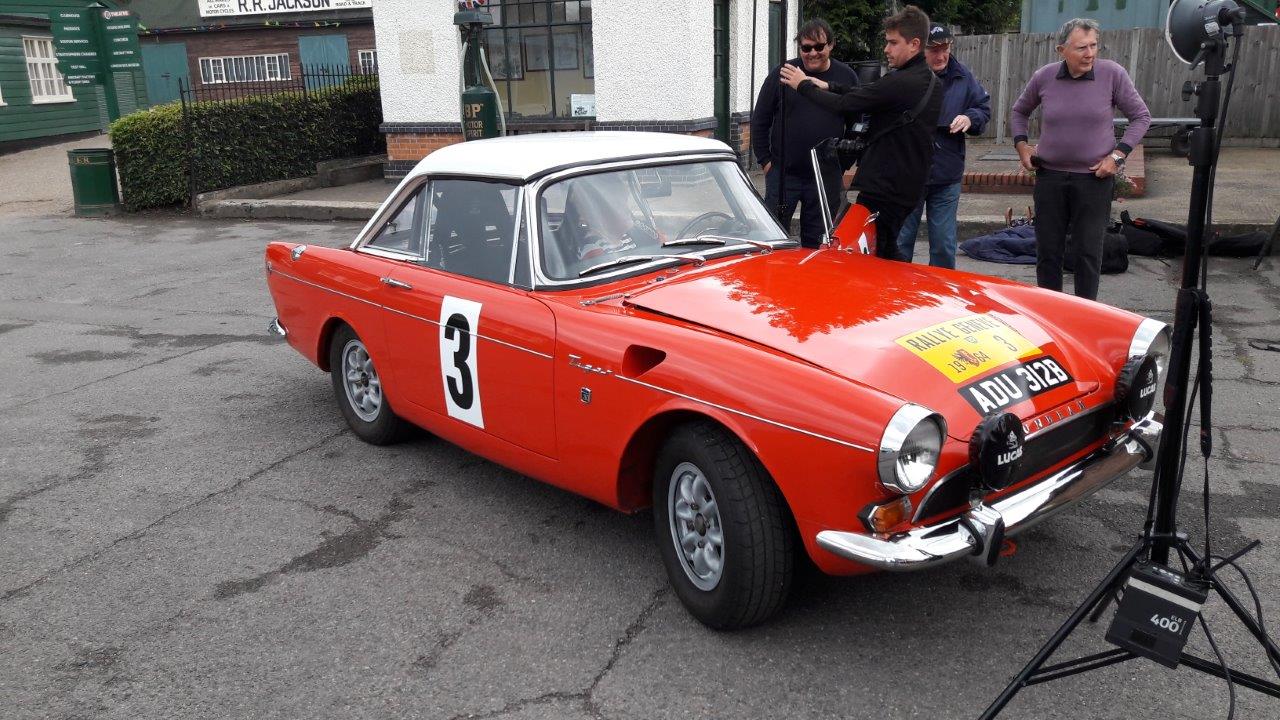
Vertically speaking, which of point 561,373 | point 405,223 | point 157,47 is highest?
point 157,47

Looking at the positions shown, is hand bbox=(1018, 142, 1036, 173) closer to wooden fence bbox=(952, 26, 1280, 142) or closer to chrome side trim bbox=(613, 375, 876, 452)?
chrome side trim bbox=(613, 375, 876, 452)

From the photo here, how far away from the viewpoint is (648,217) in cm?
426

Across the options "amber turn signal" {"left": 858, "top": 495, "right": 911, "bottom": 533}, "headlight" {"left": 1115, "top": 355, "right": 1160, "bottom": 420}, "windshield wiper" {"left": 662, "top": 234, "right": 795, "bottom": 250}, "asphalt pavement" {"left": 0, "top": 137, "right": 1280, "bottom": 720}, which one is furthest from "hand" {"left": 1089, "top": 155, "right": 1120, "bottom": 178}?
"amber turn signal" {"left": 858, "top": 495, "right": 911, "bottom": 533}

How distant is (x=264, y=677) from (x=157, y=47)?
28.0 metres

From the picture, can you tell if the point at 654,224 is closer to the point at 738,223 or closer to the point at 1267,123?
the point at 738,223

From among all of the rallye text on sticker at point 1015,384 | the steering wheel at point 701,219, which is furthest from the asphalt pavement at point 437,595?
the steering wheel at point 701,219

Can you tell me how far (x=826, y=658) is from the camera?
314cm

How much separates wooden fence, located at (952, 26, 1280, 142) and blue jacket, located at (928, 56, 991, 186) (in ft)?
36.6

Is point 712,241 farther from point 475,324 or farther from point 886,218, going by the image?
point 886,218

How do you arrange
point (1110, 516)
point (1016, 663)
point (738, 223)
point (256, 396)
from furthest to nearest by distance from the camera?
point (256, 396) → point (738, 223) → point (1110, 516) → point (1016, 663)

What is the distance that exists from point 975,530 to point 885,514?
27 centimetres

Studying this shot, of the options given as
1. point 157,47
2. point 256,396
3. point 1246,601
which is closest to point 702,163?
point 1246,601

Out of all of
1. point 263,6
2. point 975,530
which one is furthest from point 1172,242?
point 263,6

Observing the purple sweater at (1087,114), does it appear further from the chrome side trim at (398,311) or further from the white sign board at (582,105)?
the white sign board at (582,105)
